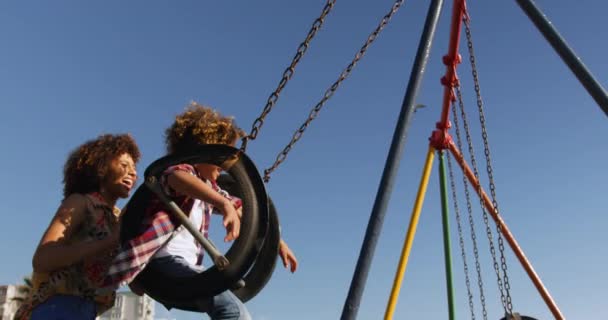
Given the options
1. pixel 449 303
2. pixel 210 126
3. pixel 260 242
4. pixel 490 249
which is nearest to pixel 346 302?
pixel 260 242

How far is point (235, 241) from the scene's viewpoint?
2.48 meters

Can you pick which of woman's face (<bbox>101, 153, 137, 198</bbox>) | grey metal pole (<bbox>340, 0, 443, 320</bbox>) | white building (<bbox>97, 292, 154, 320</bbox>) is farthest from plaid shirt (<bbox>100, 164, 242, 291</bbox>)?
white building (<bbox>97, 292, 154, 320</bbox>)

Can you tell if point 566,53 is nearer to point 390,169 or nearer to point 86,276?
point 390,169

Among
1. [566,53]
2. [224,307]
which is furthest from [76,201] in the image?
[566,53]

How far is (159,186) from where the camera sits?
97.8 inches

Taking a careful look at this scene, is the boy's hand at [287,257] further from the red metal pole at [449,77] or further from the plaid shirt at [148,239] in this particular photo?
the red metal pole at [449,77]

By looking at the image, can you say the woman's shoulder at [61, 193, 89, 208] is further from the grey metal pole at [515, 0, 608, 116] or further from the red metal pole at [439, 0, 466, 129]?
the red metal pole at [439, 0, 466, 129]

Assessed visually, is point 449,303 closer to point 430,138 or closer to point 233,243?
point 430,138

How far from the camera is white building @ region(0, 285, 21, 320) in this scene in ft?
143

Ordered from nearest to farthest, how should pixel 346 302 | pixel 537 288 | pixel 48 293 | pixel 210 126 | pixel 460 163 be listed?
1. pixel 48 293
2. pixel 210 126
3. pixel 346 302
4. pixel 537 288
5. pixel 460 163

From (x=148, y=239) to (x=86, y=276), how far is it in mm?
314

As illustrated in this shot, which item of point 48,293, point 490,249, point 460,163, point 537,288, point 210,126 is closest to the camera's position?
point 48,293

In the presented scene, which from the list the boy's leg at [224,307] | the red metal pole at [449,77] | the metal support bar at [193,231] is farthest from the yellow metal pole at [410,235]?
the metal support bar at [193,231]

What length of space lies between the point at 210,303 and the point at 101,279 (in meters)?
0.51
